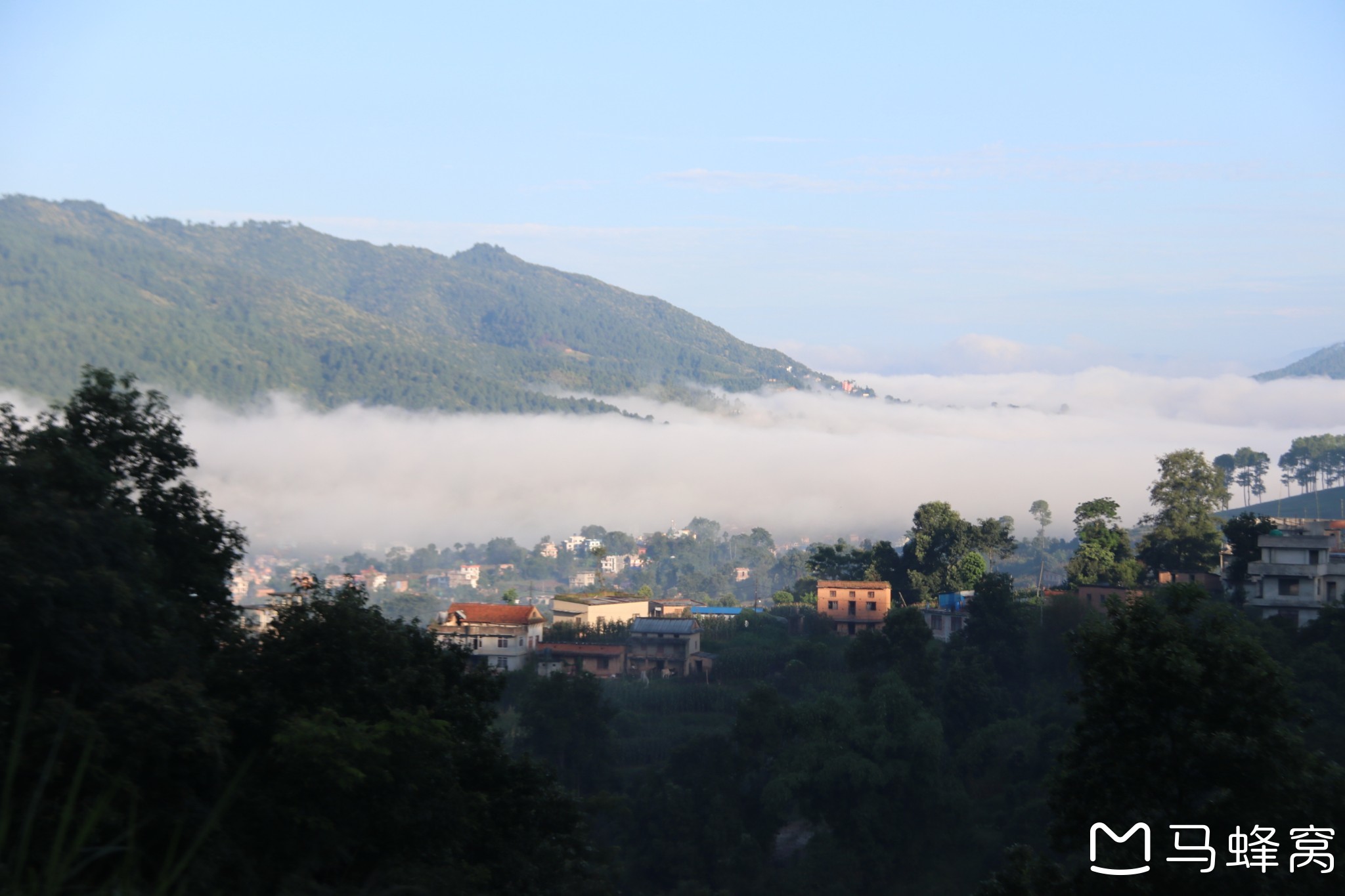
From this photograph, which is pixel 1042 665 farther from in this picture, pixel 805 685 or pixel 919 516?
pixel 919 516

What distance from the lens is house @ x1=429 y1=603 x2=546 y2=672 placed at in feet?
158

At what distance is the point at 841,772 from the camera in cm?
3067

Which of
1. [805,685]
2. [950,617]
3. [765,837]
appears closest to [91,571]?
[765,837]

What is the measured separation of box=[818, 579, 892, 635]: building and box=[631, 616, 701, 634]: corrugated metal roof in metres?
6.52

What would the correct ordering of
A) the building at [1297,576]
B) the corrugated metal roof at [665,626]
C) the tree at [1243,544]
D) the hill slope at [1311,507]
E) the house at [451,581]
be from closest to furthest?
the building at [1297,576] → the tree at [1243,544] → the corrugated metal roof at [665,626] → the hill slope at [1311,507] → the house at [451,581]

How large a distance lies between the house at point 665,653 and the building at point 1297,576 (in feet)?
71.4

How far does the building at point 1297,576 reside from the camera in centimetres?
3722

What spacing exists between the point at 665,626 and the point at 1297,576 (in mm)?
24553

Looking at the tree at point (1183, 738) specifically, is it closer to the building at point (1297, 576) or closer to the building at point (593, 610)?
the building at point (1297, 576)

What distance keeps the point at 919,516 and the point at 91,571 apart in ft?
159

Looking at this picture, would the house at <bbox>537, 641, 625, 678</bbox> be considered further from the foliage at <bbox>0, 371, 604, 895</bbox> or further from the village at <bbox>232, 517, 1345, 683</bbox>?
the foliage at <bbox>0, 371, 604, 895</bbox>

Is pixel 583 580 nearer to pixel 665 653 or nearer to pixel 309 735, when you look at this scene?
pixel 665 653


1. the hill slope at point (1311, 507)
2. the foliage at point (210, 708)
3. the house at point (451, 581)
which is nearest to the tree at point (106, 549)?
the foliage at point (210, 708)

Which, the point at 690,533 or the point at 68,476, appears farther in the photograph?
the point at 690,533
